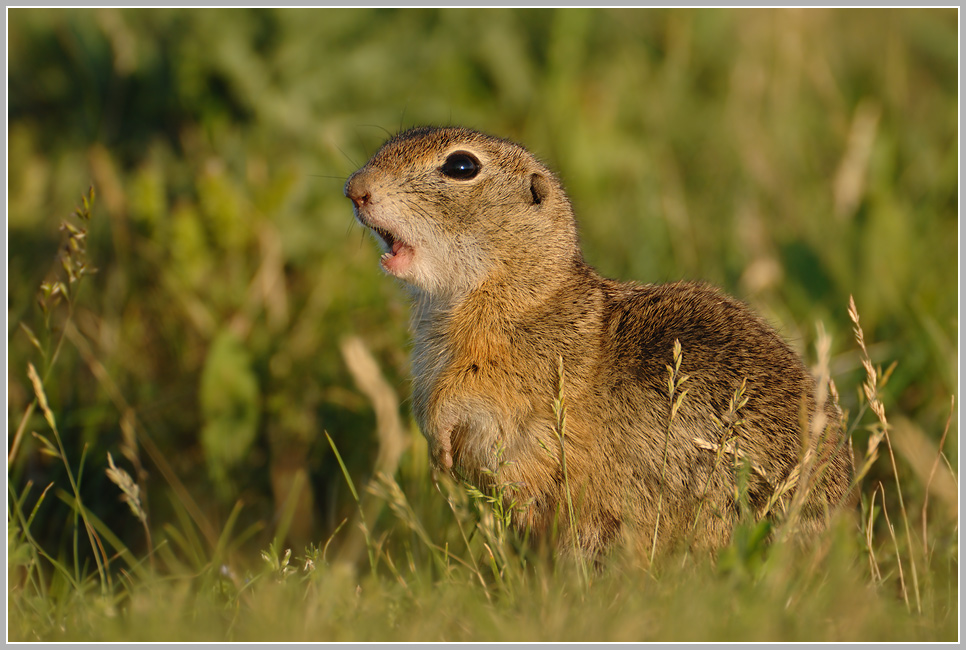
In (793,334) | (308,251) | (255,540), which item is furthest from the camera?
(308,251)

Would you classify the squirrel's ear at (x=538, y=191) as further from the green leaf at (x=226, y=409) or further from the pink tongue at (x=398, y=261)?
the green leaf at (x=226, y=409)

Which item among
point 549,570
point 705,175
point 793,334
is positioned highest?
point 705,175

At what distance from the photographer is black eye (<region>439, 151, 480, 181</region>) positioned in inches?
154

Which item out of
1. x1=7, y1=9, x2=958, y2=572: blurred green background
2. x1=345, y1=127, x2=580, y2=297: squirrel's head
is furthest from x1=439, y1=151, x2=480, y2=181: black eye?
A: x1=7, y1=9, x2=958, y2=572: blurred green background

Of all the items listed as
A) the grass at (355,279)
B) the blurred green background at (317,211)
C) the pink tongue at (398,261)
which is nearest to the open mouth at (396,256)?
the pink tongue at (398,261)

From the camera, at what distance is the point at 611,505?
3.49m

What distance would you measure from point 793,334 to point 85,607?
13.3 ft

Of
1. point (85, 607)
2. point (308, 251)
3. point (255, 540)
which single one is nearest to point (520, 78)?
point (308, 251)

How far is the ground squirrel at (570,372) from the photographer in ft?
11.1

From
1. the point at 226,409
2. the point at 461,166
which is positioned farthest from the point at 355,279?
the point at 461,166

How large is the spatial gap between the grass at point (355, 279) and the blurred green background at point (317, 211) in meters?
0.02

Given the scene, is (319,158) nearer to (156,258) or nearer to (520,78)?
(156,258)

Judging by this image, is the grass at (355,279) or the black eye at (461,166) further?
the black eye at (461,166)

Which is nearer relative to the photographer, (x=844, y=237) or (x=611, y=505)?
(x=611, y=505)
